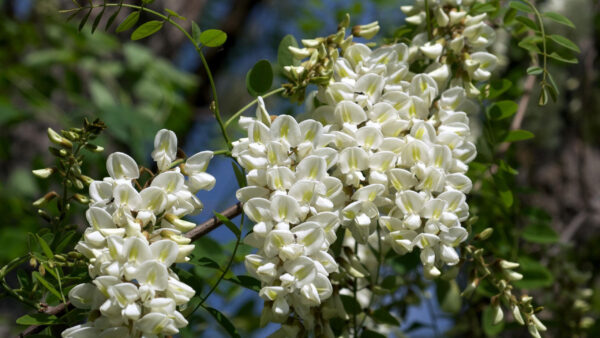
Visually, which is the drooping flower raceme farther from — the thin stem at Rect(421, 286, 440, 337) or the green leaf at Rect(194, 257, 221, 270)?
the thin stem at Rect(421, 286, 440, 337)

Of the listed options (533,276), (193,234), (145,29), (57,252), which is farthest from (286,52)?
(533,276)

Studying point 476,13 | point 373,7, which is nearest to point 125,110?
point 373,7

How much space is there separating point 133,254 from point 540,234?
97 centimetres

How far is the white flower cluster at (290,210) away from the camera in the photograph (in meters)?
0.67

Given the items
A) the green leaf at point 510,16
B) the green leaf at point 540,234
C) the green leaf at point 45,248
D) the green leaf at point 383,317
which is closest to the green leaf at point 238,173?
the green leaf at point 45,248

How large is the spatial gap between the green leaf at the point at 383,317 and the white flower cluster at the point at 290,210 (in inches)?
10.7

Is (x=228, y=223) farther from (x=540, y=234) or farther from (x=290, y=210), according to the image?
(x=540, y=234)

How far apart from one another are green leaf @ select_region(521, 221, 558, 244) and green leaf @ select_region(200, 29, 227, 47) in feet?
2.56

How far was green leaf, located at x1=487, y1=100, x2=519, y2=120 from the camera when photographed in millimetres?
1045

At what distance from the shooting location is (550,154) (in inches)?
96.4

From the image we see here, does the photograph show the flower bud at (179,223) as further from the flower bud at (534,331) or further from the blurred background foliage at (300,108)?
the flower bud at (534,331)

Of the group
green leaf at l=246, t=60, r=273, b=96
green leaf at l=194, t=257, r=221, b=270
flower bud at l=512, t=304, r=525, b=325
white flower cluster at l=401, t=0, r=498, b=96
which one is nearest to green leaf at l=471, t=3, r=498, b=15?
white flower cluster at l=401, t=0, r=498, b=96

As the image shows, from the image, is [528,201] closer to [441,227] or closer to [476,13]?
[476,13]

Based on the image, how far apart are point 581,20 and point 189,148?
2.46m
